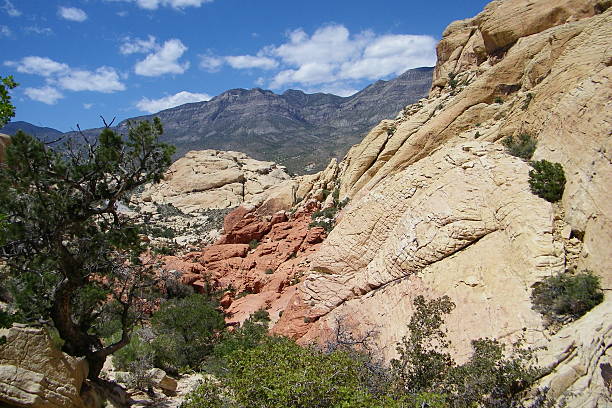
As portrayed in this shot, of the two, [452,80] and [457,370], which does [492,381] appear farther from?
[452,80]

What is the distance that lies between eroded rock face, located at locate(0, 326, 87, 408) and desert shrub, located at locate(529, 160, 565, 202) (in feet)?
43.9

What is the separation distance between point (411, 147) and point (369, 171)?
20.0 ft

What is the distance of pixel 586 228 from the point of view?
10953mm

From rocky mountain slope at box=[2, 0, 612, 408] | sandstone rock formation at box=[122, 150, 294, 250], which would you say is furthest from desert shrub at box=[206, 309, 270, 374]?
sandstone rock formation at box=[122, 150, 294, 250]

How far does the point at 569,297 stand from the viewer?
961 centimetres

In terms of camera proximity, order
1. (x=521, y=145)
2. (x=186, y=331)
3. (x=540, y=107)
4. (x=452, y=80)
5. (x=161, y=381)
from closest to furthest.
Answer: (x=161, y=381)
(x=521, y=145)
(x=540, y=107)
(x=186, y=331)
(x=452, y=80)

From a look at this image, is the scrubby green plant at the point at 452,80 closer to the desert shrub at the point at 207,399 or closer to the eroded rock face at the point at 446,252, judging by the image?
the eroded rock face at the point at 446,252

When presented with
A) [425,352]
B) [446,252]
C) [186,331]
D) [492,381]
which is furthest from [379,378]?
[186,331]

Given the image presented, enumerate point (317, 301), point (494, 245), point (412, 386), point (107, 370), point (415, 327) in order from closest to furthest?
point (412, 386), point (415, 327), point (494, 245), point (107, 370), point (317, 301)

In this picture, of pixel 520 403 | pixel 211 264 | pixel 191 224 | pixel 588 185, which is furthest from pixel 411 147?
pixel 191 224

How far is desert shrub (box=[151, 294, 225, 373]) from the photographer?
1924 centimetres

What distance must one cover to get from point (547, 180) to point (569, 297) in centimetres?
430

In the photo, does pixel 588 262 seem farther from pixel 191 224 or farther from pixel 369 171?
pixel 191 224

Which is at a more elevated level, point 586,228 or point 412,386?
point 586,228
